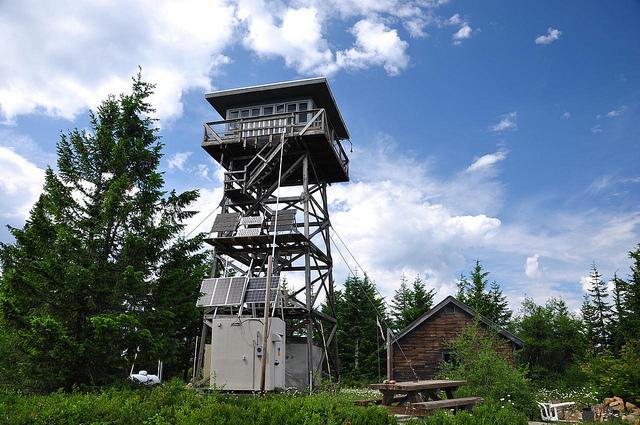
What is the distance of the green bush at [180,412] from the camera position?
871 centimetres

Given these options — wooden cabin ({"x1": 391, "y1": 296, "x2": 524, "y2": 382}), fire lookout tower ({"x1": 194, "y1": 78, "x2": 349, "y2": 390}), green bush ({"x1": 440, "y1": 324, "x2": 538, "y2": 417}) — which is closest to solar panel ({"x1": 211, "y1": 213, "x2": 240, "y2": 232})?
fire lookout tower ({"x1": 194, "y1": 78, "x2": 349, "y2": 390})

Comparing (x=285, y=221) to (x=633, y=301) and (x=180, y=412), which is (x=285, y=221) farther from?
(x=633, y=301)

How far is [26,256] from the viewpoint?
1298 centimetres

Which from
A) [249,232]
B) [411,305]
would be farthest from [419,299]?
[249,232]

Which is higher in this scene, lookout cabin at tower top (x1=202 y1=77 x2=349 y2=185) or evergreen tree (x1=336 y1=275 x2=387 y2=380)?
lookout cabin at tower top (x1=202 y1=77 x2=349 y2=185)

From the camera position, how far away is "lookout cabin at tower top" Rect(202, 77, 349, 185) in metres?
23.2

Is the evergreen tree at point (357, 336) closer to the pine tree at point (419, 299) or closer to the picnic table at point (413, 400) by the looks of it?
the pine tree at point (419, 299)

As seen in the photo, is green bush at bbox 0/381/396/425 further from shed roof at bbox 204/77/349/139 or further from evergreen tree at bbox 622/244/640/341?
evergreen tree at bbox 622/244/640/341

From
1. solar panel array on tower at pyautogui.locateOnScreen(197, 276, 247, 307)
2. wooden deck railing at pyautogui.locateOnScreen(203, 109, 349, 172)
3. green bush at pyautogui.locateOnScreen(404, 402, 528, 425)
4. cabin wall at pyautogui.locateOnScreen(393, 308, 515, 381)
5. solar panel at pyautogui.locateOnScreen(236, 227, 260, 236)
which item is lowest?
green bush at pyautogui.locateOnScreen(404, 402, 528, 425)

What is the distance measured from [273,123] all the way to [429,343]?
13.6 meters

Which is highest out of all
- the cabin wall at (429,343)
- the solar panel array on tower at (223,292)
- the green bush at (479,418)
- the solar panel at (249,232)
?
the solar panel at (249,232)

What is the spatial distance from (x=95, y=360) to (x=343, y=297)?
27415mm

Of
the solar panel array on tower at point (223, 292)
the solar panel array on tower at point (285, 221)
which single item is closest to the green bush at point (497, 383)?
Answer: the solar panel array on tower at point (223, 292)

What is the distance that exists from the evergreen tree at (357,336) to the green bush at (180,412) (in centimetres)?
2554
